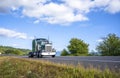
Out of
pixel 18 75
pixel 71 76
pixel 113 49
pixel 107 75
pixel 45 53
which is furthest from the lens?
pixel 113 49

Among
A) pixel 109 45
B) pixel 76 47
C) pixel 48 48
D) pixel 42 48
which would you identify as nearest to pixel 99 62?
pixel 48 48

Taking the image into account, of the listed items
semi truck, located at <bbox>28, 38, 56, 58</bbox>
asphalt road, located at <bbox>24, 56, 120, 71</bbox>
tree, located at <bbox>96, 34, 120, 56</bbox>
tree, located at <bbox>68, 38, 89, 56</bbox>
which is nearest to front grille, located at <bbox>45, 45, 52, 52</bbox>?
semi truck, located at <bbox>28, 38, 56, 58</bbox>

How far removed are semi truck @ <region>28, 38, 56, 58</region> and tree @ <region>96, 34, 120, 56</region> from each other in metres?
34.6

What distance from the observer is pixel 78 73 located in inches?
487

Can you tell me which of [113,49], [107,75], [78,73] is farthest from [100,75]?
[113,49]

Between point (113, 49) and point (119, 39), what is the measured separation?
336 centimetres

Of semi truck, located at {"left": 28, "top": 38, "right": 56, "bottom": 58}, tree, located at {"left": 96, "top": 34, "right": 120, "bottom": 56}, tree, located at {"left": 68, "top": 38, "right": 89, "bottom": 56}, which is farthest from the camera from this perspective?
tree, located at {"left": 68, "top": 38, "right": 89, "bottom": 56}

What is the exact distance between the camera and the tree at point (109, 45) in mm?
77562

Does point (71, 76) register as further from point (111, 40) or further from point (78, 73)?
point (111, 40)

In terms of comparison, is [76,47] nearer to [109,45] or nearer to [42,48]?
[109,45]

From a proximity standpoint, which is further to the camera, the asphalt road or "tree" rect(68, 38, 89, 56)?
"tree" rect(68, 38, 89, 56)

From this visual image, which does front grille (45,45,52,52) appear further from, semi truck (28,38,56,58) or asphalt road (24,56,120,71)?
asphalt road (24,56,120,71)

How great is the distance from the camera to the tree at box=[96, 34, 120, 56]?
7756cm

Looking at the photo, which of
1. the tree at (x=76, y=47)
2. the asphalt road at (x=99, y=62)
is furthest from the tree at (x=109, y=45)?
the asphalt road at (x=99, y=62)
